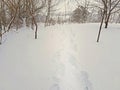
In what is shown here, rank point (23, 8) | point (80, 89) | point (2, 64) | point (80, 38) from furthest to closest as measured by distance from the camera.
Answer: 1. point (23, 8)
2. point (80, 38)
3. point (2, 64)
4. point (80, 89)

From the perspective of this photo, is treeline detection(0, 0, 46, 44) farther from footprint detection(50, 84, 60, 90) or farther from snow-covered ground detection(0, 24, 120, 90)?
footprint detection(50, 84, 60, 90)

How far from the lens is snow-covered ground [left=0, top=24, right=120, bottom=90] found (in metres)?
4.62

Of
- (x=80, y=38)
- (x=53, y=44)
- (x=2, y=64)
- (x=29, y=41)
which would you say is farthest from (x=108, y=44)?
(x=2, y=64)

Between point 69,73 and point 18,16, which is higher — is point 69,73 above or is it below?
below

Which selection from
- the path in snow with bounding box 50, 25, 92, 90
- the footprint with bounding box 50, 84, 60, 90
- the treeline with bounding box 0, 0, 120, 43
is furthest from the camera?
the treeline with bounding box 0, 0, 120, 43

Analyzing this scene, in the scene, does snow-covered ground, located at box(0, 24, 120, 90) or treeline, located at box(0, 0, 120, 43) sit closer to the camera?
snow-covered ground, located at box(0, 24, 120, 90)

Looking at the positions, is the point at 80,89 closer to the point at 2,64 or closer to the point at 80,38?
the point at 2,64

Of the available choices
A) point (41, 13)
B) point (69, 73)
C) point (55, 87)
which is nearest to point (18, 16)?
point (41, 13)

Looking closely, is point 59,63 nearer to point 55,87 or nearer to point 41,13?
point 55,87

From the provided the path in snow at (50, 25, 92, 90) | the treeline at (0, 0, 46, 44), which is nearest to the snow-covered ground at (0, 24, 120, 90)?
the path in snow at (50, 25, 92, 90)

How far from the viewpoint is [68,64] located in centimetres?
565

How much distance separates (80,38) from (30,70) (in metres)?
3.10

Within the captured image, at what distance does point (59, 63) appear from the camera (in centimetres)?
567

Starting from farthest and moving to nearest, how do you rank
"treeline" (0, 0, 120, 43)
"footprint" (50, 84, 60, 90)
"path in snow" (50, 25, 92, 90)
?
"treeline" (0, 0, 120, 43), "path in snow" (50, 25, 92, 90), "footprint" (50, 84, 60, 90)
